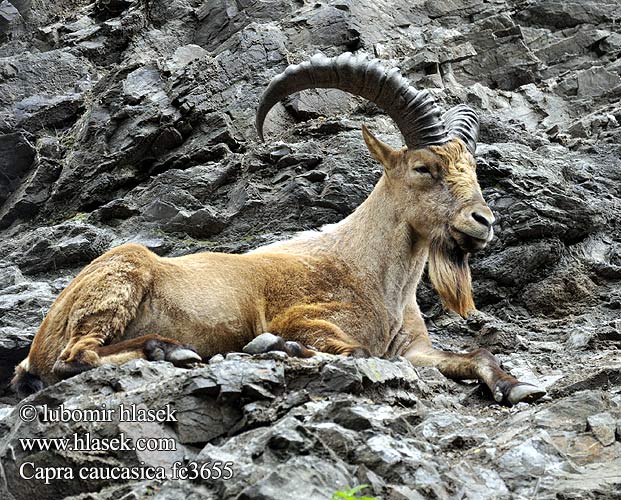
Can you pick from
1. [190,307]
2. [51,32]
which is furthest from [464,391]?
[51,32]

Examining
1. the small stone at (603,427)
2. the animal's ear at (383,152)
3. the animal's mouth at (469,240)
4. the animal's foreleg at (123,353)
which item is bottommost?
the animal's foreleg at (123,353)

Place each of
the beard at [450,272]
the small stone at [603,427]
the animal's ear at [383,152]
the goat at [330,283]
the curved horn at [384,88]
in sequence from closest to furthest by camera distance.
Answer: the small stone at [603,427] → the goat at [330,283] → the beard at [450,272] → the curved horn at [384,88] → the animal's ear at [383,152]

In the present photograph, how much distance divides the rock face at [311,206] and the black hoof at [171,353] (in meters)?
0.43

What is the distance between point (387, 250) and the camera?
34.1 ft

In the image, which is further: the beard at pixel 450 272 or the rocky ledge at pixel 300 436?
the beard at pixel 450 272

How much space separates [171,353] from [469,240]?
3.54m

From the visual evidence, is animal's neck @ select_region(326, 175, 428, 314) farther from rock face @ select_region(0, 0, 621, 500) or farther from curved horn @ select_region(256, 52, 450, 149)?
rock face @ select_region(0, 0, 621, 500)

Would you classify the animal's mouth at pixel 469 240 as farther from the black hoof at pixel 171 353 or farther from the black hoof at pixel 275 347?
the black hoof at pixel 171 353

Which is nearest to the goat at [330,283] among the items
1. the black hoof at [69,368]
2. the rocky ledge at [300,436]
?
the black hoof at [69,368]

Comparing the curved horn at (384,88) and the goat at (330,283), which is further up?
the curved horn at (384,88)

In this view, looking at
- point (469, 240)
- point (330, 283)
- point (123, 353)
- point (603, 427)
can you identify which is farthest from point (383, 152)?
point (603, 427)

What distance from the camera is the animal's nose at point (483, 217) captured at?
9.62 meters

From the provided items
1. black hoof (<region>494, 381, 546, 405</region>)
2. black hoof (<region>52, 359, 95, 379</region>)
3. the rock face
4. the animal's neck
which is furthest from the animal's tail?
black hoof (<region>494, 381, 546, 405</region>)

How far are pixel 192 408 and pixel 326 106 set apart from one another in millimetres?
9158
